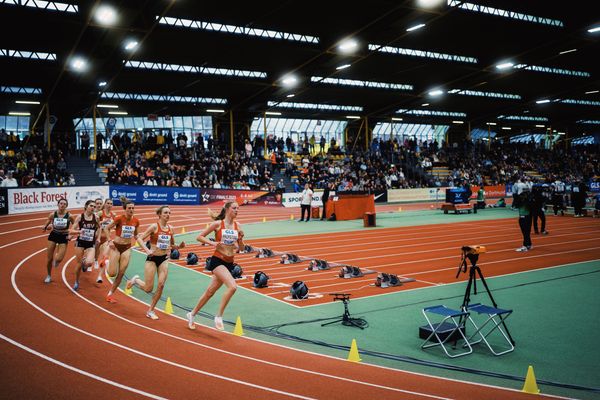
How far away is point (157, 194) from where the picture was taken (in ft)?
105

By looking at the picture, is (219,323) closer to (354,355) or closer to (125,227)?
(354,355)

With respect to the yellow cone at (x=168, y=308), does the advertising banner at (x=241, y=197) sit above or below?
above

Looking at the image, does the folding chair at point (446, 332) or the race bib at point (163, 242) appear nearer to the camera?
the folding chair at point (446, 332)

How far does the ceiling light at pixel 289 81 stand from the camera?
37031 millimetres

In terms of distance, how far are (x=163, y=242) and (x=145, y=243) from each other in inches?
70.0

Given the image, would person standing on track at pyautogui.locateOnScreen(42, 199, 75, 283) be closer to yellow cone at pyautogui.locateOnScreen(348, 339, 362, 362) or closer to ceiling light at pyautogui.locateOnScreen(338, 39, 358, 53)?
yellow cone at pyautogui.locateOnScreen(348, 339, 362, 362)

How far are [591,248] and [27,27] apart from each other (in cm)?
2599

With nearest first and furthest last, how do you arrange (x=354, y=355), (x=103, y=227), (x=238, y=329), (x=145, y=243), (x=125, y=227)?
(x=354, y=355), (x=238, y=329), (x=125, y=227), (x=145, y=243), (x=103, y=227)

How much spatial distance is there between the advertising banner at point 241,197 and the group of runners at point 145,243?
19752 millimetres

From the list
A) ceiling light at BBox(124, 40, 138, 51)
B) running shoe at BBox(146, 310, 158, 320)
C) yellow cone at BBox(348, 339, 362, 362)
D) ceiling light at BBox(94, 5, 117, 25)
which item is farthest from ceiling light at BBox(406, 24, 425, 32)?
yellow cone at BBox(348, 339, 362, 362)

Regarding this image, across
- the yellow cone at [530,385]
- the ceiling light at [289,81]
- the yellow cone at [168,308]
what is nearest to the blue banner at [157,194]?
the ceiling light at [289,81]

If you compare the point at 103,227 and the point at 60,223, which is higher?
the point at 60,223

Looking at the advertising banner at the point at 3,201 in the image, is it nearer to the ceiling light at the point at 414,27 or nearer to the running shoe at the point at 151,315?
the running shoe at the point at 151,315

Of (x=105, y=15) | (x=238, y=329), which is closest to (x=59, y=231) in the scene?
(x=238, y=329)
